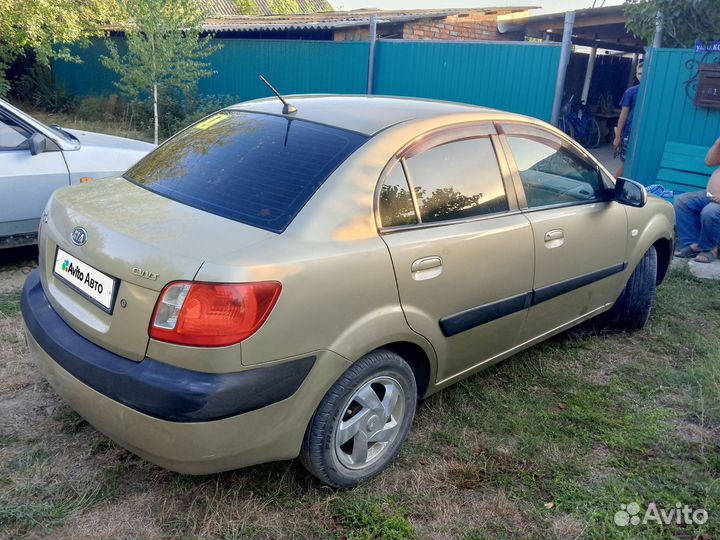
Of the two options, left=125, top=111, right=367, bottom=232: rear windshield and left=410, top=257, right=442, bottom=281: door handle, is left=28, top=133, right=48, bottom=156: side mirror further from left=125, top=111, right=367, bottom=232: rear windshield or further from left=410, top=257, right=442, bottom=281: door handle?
left=410, top=257, right=442, bottom=281: door handle

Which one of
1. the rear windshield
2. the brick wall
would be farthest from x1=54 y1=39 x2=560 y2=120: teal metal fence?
the rear windshield

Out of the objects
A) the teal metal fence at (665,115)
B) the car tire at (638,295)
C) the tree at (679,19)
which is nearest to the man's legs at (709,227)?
the teal metal fence at (665,115)

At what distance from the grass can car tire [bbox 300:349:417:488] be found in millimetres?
117

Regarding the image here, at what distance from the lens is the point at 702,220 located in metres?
6.32

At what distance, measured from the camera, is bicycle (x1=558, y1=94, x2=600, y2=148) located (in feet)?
48.4

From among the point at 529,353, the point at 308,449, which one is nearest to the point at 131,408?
the point at 308,449

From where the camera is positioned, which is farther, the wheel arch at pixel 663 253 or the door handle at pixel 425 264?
the wheel arch at pixel 663 253

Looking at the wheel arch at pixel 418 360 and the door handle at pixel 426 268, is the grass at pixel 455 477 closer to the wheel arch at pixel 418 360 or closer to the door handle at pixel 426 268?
the wheel arch at pixel 418 360

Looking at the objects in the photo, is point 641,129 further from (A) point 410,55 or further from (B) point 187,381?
A: (B) point 187,381

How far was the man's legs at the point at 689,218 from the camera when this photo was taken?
6.53 meters

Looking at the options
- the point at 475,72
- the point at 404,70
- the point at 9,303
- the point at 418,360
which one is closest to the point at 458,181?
the point at 418,360

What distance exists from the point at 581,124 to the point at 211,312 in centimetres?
1470

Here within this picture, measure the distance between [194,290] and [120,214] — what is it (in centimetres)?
66

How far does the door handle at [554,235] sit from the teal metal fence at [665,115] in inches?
216
